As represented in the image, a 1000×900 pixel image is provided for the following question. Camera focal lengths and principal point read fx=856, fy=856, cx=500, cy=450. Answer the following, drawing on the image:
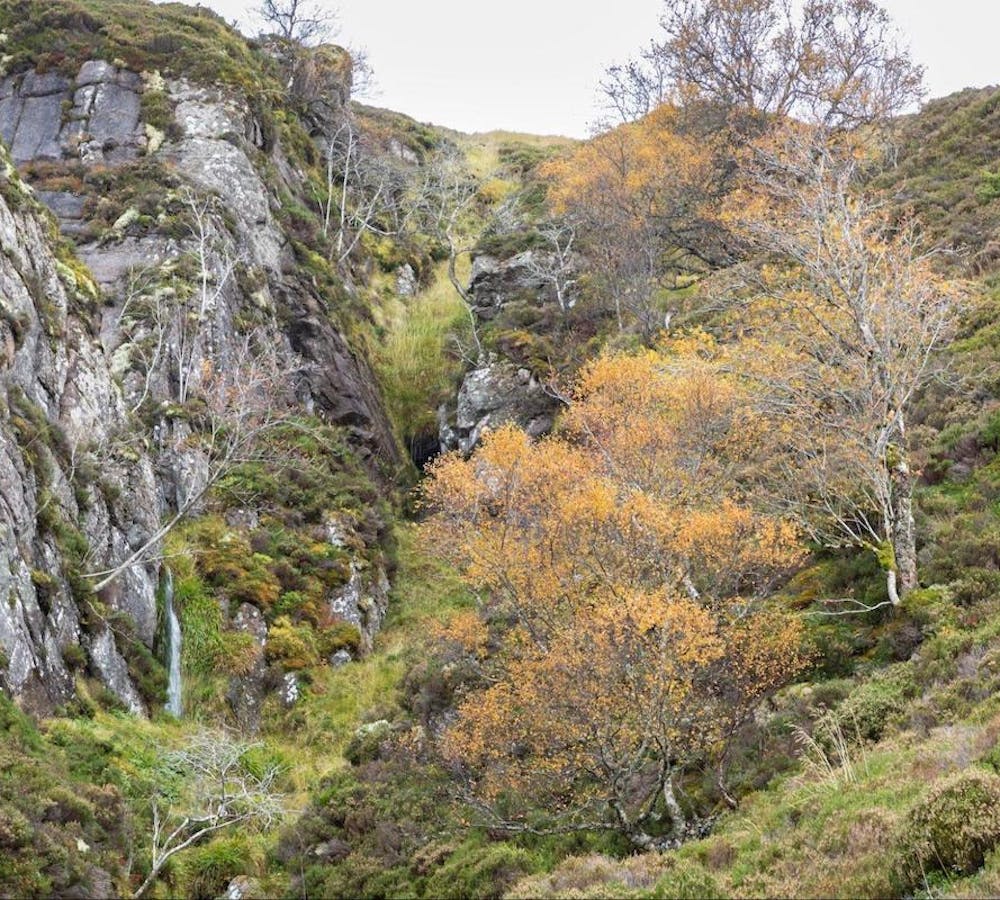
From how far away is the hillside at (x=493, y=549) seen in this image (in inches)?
489

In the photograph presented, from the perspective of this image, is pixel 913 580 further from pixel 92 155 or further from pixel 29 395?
pixel 92 155

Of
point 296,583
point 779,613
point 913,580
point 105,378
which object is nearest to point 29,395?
point 105,378

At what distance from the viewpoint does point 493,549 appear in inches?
700

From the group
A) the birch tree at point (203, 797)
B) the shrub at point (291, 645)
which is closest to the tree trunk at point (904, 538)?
the birch tree at point (203, 797)

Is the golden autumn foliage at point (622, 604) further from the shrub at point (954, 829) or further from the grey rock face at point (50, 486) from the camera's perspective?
the grey rock face at point (50, 486)

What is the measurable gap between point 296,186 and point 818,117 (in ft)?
80.4

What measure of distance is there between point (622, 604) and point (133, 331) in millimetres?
19417

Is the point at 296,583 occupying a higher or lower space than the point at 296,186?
lower

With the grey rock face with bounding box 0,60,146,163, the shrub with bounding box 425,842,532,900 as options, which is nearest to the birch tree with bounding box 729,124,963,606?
the shrub with bounding box 425,842,532,900

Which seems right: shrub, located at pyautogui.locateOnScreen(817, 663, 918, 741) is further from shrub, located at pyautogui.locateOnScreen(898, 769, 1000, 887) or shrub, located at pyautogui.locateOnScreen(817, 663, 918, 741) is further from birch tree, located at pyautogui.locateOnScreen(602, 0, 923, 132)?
birch tree, located at pyautogui.locateOnScreen(602, 0, 923, 132)

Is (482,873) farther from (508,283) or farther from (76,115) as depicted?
(76,115)

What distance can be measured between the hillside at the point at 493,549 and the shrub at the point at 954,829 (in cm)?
4

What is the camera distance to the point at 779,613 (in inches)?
643

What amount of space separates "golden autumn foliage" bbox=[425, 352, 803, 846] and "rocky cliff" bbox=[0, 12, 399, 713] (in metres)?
7.31
